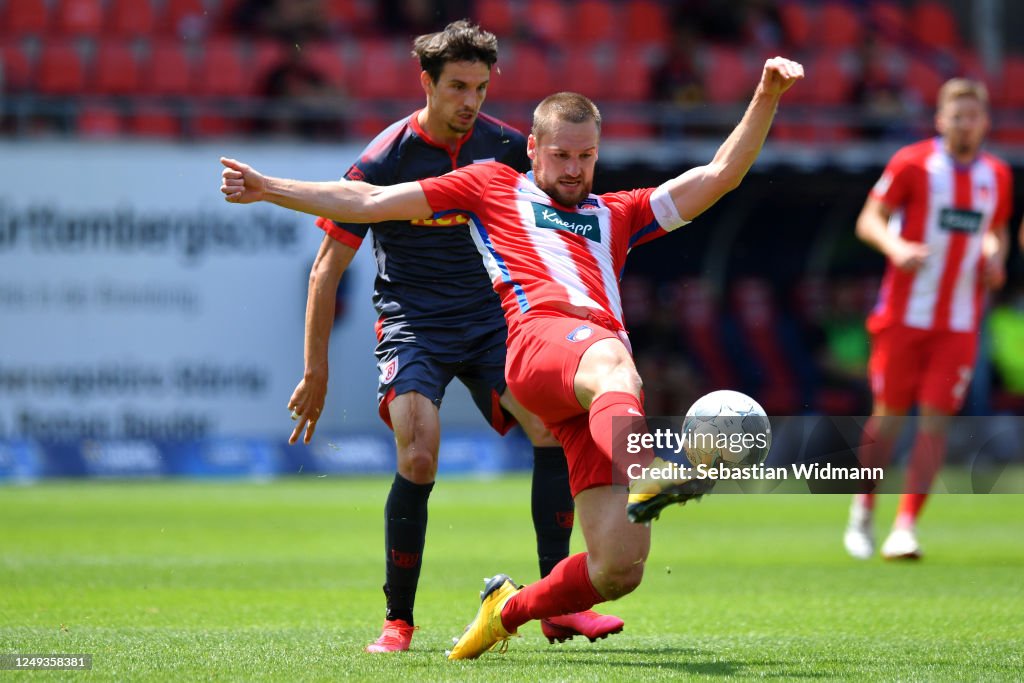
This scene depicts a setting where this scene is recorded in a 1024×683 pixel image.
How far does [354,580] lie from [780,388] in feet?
36.2

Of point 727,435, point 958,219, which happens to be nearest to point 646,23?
point 958,219

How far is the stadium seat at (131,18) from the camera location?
1806cm

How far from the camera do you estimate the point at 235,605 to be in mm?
6742

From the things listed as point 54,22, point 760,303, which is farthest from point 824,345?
point 54,22

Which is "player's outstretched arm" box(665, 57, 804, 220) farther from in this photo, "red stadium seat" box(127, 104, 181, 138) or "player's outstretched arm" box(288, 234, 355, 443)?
"red stadium seat" box(127, 104, 181, 138)

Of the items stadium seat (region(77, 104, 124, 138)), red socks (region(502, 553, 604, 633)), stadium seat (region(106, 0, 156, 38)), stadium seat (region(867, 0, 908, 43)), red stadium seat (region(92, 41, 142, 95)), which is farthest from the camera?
stadium seat (region(867, 0, 908, 43))

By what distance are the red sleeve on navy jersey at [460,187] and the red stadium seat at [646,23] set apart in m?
14.7

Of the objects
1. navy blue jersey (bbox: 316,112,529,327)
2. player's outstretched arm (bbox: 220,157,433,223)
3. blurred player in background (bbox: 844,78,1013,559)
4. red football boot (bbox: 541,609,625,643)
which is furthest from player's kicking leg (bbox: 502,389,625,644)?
blurred player in background (bbox: 844,78,1013,559)

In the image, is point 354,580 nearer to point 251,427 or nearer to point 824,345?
point 251,427

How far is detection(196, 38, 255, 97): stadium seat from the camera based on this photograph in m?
17.2

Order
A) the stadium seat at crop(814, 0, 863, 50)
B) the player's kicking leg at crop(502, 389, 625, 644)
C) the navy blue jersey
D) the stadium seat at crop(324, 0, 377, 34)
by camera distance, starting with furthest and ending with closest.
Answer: the stadium seat at crop(814, 0, 863, 50) < the stadium seat at crop(324, 0, 377, 34) < the navy blue jersey < the player's kicking leg at crop(502, 389, 625, 644)

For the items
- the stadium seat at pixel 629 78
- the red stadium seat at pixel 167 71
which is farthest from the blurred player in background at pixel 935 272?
the red stadium seat at pixel 167 71

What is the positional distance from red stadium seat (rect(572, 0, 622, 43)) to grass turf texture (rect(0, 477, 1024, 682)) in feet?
27.6

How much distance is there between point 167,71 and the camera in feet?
56.4
